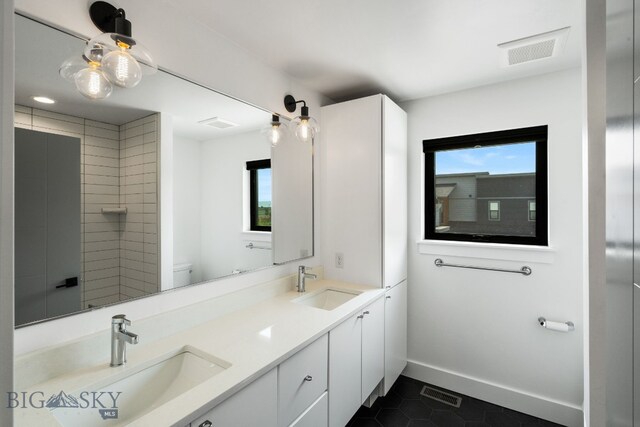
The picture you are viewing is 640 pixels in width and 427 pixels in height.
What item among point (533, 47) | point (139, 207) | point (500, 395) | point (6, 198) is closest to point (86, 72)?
point (139, 207)

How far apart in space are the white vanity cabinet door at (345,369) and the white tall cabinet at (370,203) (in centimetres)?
30

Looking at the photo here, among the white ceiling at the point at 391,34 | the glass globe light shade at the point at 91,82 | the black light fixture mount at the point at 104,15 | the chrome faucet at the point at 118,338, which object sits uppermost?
the white ceiling at the point at 391,34

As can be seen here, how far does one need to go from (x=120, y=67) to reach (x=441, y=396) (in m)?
2.86

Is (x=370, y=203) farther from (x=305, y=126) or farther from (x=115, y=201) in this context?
(x=115, y=201)

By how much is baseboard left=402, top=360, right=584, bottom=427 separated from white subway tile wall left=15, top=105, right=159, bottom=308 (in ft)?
7.43

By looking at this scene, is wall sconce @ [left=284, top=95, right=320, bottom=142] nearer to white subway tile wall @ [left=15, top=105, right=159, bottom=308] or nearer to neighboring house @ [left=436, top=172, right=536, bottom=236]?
white subway tile wall @ [left=15, top=105, right=159, bottom=308]

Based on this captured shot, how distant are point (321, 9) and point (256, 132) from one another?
0.80 meters

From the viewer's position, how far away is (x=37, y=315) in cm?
97

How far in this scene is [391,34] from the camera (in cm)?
158

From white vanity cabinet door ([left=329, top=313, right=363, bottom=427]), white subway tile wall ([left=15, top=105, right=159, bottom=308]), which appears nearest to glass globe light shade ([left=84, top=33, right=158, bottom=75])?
white subway tile wall ([left=15, top=105, right=159, bottom=308])

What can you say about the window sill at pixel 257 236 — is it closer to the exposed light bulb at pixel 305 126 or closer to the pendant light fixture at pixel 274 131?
the pendant light fixture at pixel 274 131

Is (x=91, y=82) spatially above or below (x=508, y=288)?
above

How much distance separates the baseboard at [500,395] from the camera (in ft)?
6.45

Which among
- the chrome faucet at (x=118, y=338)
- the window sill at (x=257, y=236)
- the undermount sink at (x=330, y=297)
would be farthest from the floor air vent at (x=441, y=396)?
the chrome faucet at (x=118, y=338)
